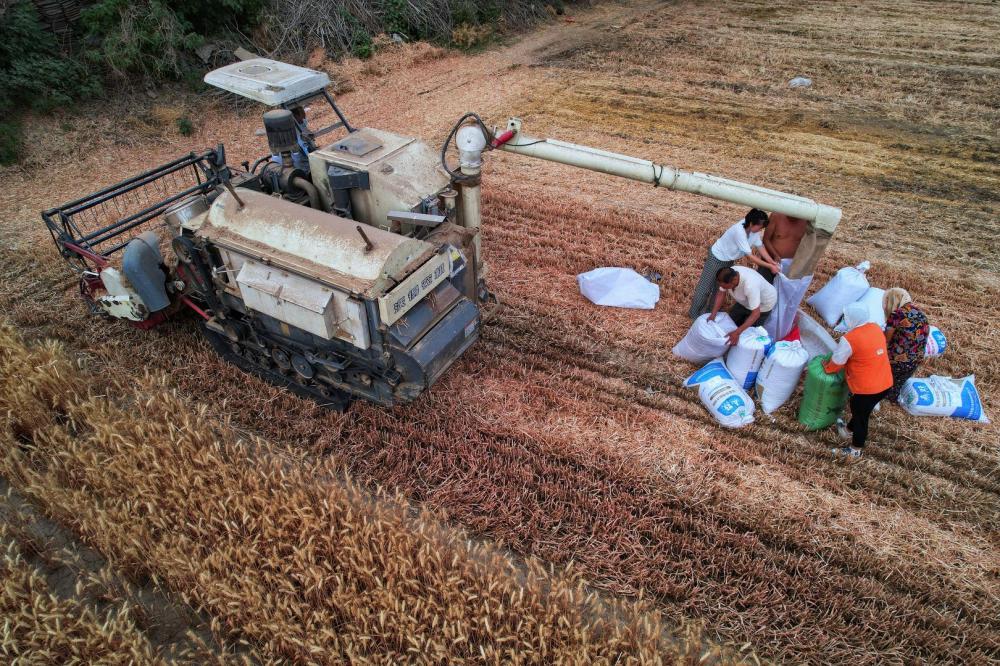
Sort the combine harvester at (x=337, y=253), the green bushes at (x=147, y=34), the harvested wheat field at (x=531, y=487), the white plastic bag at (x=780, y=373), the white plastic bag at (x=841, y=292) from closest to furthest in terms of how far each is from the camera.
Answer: the harvested wheat field at (x=531, y=487)
the combine harvester at (x=337, y=253)
the white plastic bag at (x=780, y=373)
the white plastic bag at (x=841, y=292)
the green bushes at (x=147, y=34)

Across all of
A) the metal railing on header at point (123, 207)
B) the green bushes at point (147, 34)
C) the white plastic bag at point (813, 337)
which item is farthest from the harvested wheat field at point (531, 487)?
the green bushes at point (147, 34)

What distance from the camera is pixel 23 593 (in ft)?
11.7

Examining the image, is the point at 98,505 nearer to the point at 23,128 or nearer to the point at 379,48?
the point at 23,128

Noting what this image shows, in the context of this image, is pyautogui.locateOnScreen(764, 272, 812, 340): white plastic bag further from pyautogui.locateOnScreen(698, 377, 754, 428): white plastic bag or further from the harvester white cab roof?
the harvester white cab roof

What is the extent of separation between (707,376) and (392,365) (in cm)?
289

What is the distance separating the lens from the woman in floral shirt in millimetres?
4859

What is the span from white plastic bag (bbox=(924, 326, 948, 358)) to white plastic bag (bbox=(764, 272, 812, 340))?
4.19 ft

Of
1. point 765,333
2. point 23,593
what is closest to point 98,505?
point 23,593

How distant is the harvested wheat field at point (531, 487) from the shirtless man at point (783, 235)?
1143mm

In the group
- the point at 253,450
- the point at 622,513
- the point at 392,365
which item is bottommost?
the point at 622,513

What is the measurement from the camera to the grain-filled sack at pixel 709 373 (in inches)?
211

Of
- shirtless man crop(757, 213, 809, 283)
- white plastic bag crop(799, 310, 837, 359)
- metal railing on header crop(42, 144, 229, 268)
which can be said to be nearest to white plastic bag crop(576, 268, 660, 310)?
shirtless man crop(757, 213, 809, 283)

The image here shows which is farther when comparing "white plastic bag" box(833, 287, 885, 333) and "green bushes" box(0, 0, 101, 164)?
"green bushes" box(0, 0, 101, 164)

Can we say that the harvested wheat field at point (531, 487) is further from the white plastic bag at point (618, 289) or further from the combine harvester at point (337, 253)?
the combine harvester at point (337, 253)
